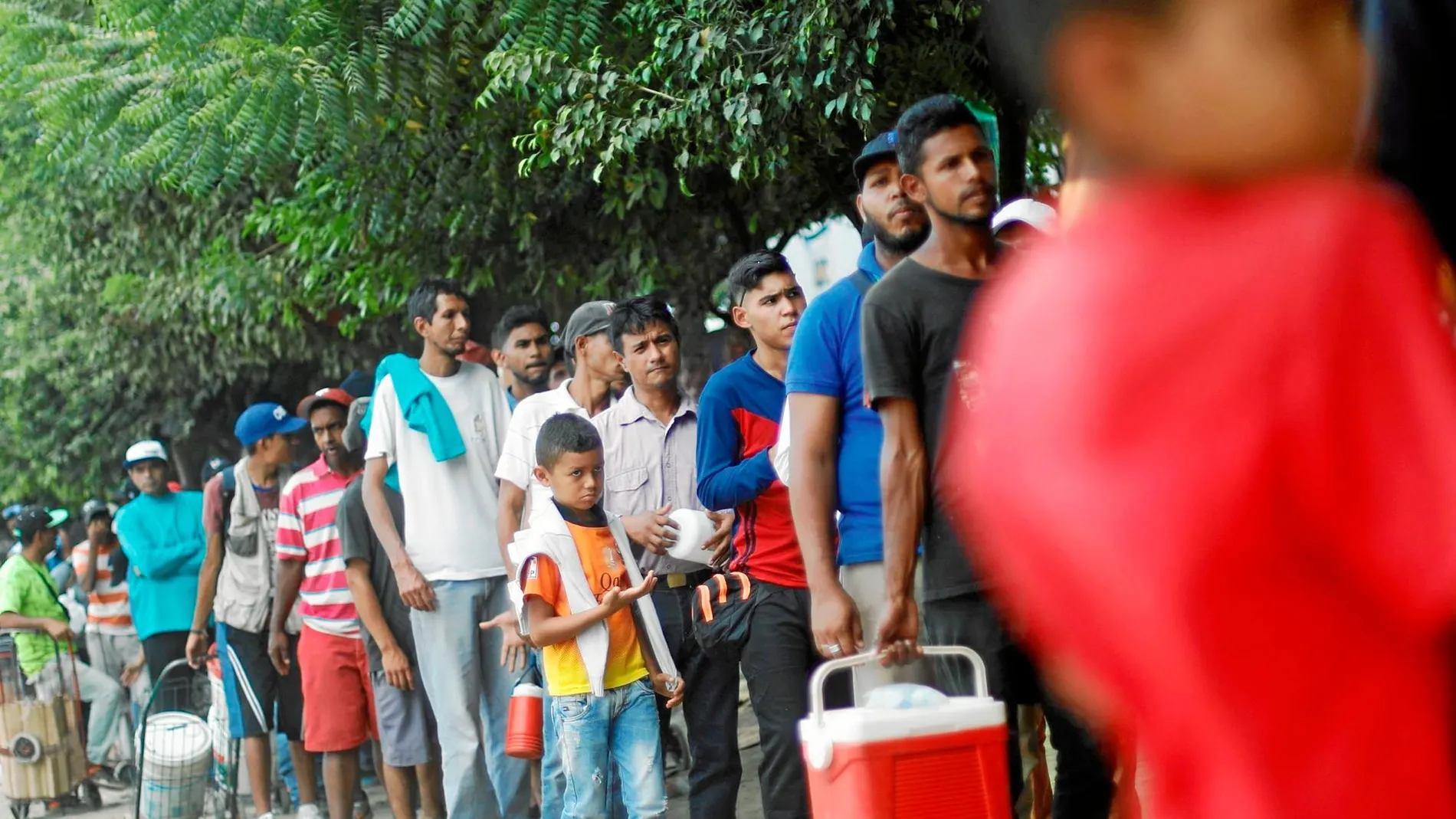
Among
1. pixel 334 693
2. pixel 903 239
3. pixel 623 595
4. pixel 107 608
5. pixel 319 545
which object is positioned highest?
pixel 903 239

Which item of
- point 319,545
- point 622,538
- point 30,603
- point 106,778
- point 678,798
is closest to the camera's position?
point 622,538

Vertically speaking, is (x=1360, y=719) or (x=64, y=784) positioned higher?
(x=1360, y=719)

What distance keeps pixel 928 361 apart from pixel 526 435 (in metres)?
3.15

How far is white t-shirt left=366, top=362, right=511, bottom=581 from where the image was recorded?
23.8 feet

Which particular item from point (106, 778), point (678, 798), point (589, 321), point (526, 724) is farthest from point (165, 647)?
point (526, 724)

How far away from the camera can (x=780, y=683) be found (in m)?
5.18

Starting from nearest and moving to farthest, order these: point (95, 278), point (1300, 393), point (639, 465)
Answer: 1. point (1300, 393)
2. point (639, 465)
3. point (95, 278)

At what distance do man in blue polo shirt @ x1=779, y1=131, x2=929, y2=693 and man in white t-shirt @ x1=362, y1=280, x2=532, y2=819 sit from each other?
2.72 m

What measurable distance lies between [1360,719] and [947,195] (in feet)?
9.60

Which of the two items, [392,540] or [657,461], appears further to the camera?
[392,540]

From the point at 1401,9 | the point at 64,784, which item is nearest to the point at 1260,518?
the point at 1401,9

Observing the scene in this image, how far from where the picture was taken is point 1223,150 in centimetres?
141

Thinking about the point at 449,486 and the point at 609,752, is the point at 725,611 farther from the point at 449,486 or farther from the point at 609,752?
the point at 449,486

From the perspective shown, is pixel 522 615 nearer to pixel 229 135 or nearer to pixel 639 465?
pixel 639 465
